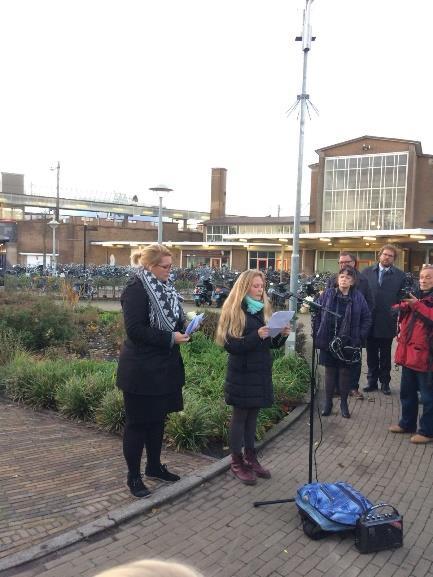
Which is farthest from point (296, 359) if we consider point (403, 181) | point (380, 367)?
point (403, 181)

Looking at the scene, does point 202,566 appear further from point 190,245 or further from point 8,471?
point 190,245

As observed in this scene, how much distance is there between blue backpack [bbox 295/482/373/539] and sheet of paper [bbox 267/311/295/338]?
4.11 feet

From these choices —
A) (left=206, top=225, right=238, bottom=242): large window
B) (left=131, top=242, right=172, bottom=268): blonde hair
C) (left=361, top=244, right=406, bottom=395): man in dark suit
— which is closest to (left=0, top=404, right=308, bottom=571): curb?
(left=131, top=242, right=172, bottom=268): blonde hair

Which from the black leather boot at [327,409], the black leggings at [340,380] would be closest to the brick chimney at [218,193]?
the black leggings at [340,380]

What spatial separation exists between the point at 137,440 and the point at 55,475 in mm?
1052

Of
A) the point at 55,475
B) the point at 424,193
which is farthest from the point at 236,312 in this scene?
the point at 424,193

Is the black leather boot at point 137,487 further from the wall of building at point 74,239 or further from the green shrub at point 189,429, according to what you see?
the wall of building at point 74,239

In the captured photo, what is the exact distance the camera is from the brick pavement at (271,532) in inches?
128

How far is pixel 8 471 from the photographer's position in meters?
4.58

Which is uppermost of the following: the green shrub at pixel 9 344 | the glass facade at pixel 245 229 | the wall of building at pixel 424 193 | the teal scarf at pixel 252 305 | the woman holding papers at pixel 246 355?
the wall of building at pixel 424 193

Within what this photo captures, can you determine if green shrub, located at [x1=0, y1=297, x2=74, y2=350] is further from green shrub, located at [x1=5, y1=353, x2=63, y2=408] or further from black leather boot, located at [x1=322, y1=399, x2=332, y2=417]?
black leather boot, located at [x1=322, y1=399, x2=332, y2=417]

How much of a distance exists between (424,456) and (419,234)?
24.9m

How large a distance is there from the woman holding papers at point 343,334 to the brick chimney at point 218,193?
182ft

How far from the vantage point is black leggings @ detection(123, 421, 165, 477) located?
4035mm
